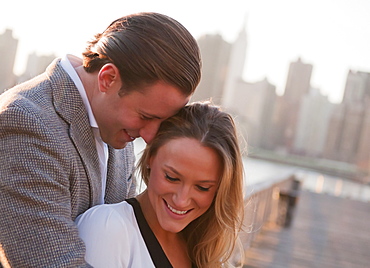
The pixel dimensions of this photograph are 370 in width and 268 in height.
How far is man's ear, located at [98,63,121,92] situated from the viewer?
5.46 ft

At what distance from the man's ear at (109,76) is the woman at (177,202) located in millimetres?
212

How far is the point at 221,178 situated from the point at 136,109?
1.07ft

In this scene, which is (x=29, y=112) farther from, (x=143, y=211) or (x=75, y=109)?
(x=143, y=211)

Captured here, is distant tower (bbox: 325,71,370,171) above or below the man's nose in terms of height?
below

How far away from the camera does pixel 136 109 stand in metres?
1.71

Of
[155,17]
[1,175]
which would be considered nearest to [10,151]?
[1,175]

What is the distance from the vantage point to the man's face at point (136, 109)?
5.53 ft

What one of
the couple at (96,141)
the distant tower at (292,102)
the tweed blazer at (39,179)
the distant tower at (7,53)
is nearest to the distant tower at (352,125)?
the distant tower at (292,102)

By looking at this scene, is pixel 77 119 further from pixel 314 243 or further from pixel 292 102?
pixel 292 102

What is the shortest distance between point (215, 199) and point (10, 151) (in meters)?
0.63

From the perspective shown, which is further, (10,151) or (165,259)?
(165,259)

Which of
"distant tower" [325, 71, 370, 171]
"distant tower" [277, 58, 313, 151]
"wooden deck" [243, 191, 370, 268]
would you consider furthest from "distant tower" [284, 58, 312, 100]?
"wooden deck" [243, 191, 370, 268]

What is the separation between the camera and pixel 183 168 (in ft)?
5.32

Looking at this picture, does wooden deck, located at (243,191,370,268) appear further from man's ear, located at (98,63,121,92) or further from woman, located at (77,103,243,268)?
man's ear, located at (98,63,121,92)
